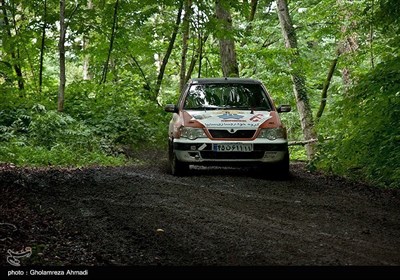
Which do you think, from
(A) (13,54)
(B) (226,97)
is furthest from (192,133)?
(A) (13,54)

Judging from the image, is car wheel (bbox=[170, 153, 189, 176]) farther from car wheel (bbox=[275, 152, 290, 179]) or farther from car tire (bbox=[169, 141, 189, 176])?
car wheel (bbox=[275, 152, 290, 179])

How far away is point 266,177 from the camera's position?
9859 mm

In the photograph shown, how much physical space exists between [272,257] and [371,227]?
5.99 feet

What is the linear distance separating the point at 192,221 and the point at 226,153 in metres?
4.00

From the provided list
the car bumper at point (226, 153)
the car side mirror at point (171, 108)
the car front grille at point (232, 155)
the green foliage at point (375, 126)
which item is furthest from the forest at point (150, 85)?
the car side mirror at point (171, 108)

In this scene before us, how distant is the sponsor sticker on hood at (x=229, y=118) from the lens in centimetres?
962

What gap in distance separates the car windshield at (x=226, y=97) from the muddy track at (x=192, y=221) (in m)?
1.99

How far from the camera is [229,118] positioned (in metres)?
9.71

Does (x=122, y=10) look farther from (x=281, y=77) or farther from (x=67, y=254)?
(x=67, y=254)

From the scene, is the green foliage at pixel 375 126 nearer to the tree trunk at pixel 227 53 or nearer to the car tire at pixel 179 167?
the car tire at pixel 179 167

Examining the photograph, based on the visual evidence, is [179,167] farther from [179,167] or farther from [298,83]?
[298,83]

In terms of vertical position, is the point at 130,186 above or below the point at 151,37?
below

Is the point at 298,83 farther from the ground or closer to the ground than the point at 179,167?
farther from the ground

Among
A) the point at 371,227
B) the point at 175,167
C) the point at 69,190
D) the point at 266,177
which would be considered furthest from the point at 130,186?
the point at 371,227
